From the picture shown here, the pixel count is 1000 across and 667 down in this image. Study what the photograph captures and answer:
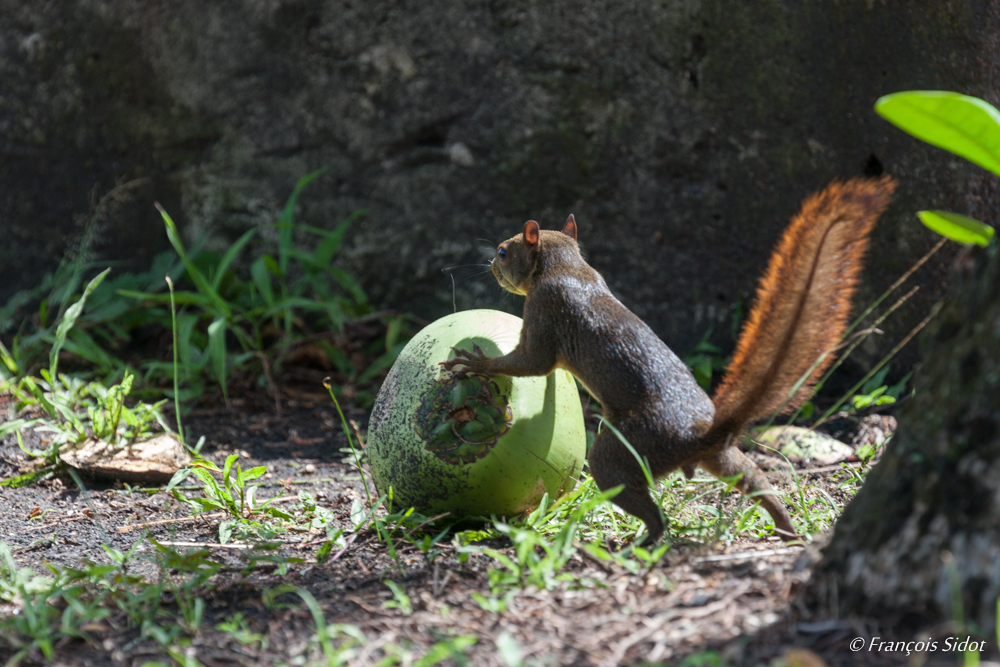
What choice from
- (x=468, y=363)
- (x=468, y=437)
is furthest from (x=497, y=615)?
Answer: (x=468, y=363)

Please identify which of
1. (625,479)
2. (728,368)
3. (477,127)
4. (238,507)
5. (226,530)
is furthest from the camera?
(477,127)

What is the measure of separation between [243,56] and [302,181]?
43.5 inches

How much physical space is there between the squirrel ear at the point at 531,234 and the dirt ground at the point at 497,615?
1.13 metres

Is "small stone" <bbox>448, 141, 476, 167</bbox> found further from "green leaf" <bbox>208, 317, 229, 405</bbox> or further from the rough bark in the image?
"green leaf" <bbox>208, 317, 229, 405</bbox>

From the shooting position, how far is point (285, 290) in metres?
5.18

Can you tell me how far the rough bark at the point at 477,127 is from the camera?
4473mm

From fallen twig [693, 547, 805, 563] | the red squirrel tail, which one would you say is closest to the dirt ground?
fallen twig [693, 547, 805, 563]

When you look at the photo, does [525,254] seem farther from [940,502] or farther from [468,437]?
[940,502]

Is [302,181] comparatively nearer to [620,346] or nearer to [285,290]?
[285,290]

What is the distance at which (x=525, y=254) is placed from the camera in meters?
3.15

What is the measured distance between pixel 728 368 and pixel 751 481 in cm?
36

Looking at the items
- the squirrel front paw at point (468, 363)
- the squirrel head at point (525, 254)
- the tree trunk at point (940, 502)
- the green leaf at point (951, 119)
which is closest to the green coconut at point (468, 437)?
the squirrel front paw at point (468, 363)

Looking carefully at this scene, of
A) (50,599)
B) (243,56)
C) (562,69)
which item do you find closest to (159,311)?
(243,56)

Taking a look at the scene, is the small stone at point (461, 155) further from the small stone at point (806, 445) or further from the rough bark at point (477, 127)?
the small stone at point (806, 445)
